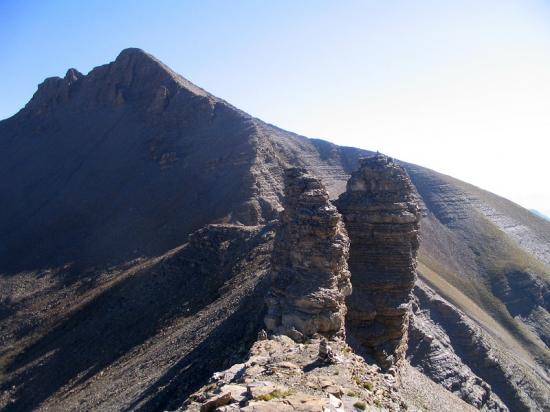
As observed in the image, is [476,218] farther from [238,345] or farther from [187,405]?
[187,405]

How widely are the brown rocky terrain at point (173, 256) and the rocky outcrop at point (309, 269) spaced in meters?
2.10

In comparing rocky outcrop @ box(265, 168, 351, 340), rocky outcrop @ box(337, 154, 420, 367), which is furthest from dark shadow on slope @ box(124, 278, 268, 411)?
rocky outcrop @ box(337, 154, 420, 367)

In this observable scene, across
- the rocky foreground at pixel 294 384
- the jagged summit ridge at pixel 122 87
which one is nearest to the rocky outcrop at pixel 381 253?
the rocky foreground at pixel 294 384

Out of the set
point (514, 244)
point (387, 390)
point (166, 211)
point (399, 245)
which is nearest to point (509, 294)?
point (514, 244)

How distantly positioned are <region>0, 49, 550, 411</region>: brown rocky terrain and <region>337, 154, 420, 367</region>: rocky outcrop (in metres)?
3.58

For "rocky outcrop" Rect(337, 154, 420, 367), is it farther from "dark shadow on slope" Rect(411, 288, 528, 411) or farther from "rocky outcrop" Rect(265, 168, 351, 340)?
"dark shadow on slope" Rect(411, 288, 528, 411)

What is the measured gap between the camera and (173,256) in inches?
2324

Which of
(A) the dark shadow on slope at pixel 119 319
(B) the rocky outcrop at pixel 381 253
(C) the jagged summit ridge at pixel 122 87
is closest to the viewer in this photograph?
(B) the rocky outcrop at pixel 381 253

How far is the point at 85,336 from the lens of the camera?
52.6 m

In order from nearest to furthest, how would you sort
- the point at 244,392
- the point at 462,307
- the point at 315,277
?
the point at 244,392, the point at 315,277, the point at 462,307

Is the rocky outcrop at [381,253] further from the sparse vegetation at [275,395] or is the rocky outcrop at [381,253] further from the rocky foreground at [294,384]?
the sparse vegetation at [275,395]

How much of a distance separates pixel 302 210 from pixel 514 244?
337 ft

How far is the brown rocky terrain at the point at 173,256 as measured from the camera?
41.3 meters

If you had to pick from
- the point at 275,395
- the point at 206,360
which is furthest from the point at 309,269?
the point at 275,395
